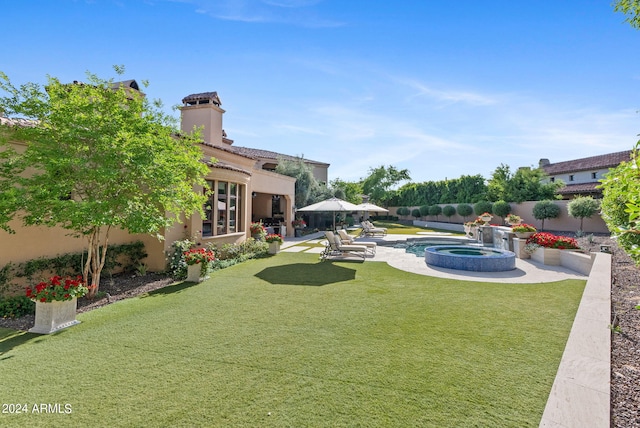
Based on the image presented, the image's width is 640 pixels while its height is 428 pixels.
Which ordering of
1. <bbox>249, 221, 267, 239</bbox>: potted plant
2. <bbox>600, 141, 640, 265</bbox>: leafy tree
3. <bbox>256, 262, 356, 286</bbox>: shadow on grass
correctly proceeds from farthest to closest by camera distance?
<bbox>249, 221, 267, 239</bbox>: potted plant → <bbox>256, 262, 356, 286</bbox>: shadow on grass → <bbox>600, 141, 640, 265</bbox>: leafy tree

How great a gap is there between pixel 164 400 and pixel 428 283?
26.4 feet

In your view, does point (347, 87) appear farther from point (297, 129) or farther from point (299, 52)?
point (297, 129)

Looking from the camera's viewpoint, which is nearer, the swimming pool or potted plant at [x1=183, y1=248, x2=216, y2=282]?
potted plant at [x1=183, y1=248, x2=216, y2=282]

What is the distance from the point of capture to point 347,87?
13.9m

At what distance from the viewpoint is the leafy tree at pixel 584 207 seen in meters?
22.3

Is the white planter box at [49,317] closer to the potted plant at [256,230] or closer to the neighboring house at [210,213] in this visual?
the neighboring house at [210,213]

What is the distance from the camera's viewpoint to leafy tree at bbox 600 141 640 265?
8.94 feet

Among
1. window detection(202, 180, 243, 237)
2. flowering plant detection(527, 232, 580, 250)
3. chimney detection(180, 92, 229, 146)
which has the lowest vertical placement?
flowering plant detection(527, 232, 580, 250)

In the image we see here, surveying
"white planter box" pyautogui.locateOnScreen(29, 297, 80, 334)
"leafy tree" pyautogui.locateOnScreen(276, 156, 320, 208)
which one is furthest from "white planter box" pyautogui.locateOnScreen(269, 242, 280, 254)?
"leafy tree" pyautogui.locateOnScreen(276, 156, 320, 208)

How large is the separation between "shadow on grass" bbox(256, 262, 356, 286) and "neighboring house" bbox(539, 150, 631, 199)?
3487cm

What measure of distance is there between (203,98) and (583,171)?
48.5 meters

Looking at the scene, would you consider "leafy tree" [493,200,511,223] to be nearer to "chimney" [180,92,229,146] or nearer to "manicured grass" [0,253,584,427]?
"manicured grass" [0,253,584,427]

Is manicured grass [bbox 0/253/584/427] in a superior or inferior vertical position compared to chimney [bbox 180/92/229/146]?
inferior

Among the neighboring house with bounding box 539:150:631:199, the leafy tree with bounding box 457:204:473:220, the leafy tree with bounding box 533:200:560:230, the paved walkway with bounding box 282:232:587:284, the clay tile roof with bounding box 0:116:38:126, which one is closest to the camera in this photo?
the clay tile roof with bounding box 0:116:38:126
